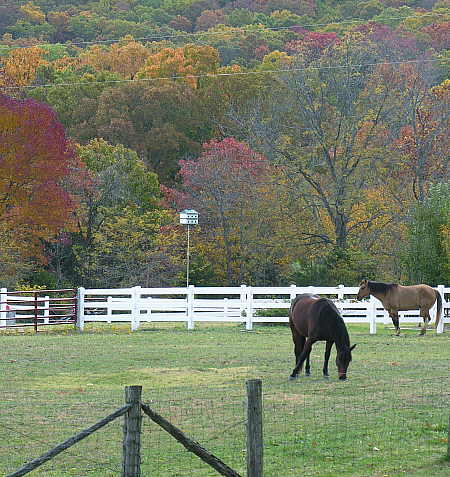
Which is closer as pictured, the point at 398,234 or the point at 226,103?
the point at 398,234

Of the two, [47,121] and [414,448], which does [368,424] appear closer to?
[414,448]

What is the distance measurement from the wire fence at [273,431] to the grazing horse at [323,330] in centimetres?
108

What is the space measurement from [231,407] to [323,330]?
361 centimetres

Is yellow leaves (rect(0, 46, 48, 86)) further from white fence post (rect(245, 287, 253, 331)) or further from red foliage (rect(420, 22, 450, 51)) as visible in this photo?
white fence post (rect(245, 287, 253, 331))

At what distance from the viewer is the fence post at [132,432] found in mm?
6707

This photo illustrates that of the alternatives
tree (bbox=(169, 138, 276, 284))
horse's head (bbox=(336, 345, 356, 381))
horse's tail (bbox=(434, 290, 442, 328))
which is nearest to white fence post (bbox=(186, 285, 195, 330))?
horse's tail (bbox=(434, 290, 442, 328))

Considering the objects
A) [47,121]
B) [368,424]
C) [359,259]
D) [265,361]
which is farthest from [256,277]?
[368,424]

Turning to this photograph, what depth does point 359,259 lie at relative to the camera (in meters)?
41.0

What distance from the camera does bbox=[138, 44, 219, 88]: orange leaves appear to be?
6312cm

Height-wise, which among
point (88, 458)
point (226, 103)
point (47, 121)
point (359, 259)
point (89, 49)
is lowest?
point (88, 458)

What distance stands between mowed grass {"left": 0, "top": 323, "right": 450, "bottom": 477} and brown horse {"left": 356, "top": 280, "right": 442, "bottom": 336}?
12.6 ft

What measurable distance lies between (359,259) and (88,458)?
32.6 m

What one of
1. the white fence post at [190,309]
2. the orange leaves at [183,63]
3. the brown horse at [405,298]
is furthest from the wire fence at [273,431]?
the orange leaves at [183,63]

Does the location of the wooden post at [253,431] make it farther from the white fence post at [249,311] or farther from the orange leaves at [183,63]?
the orange leaves at [183,63]
